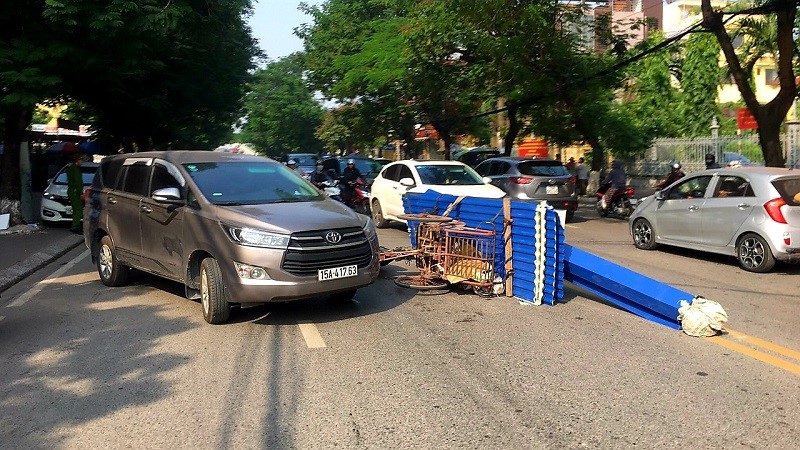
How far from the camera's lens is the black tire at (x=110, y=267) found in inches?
386

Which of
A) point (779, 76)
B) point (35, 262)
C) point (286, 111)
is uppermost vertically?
point (286, 111)

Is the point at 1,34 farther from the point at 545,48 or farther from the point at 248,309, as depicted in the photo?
the point at 545,48

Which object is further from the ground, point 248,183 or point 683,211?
point 248,183

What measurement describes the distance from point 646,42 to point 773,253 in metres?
14.4

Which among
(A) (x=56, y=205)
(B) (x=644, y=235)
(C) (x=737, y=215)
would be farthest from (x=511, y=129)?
(C) (x=737, y=215)

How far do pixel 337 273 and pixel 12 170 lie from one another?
41.4 ft

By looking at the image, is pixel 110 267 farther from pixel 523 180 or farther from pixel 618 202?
pixel 618 202

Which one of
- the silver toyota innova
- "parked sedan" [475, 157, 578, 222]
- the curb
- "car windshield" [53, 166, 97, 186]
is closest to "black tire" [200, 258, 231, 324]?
the silver toyota innova

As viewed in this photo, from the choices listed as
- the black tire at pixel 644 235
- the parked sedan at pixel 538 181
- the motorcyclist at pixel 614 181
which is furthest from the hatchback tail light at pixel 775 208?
the motorcyclist at pixel 614 181

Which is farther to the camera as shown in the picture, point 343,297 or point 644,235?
point 644,235

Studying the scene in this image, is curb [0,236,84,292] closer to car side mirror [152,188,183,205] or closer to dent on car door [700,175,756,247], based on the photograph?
car side mirror [152,188,183,205]

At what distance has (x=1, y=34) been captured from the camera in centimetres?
1530

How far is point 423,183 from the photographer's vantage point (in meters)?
15.1

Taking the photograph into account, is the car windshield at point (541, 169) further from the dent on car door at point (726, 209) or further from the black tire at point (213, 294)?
the black tire at point (213, 294)
